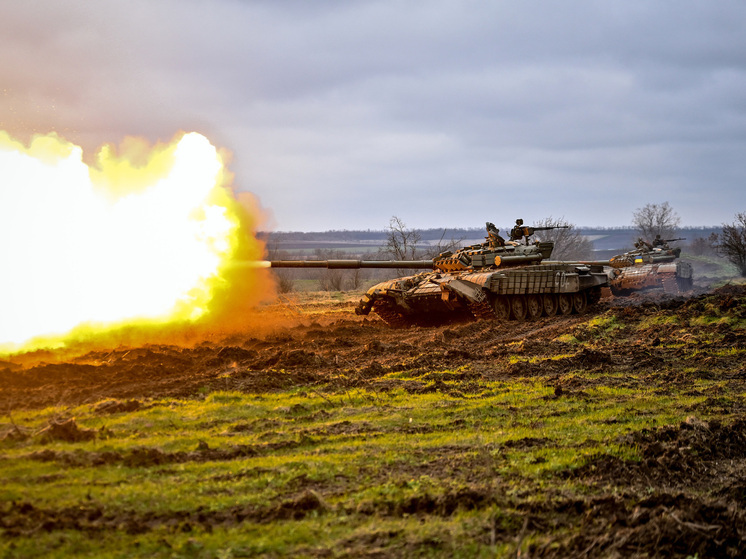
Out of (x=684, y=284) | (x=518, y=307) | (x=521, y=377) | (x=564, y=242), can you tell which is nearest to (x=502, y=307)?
(x=518, y=307)

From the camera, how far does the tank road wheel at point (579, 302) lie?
108 ft

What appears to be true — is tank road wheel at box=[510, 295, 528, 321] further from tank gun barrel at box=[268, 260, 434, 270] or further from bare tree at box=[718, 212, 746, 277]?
bare tree at box=[718, 212, 746, 277]

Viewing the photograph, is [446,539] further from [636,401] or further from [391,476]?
[636,401]

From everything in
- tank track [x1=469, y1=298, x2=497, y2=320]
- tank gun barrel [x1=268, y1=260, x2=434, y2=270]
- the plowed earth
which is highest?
tank gun barrel [x1=268, y1=260, x2=434, y2=270]

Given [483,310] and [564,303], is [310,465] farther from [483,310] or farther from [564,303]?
[564,303]

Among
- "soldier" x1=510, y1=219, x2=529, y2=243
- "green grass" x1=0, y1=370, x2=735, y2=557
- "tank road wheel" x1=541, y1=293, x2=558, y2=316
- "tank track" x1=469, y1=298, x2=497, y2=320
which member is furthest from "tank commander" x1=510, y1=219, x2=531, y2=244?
"green grass" x1=0, y1=370, x2=735, y2=557

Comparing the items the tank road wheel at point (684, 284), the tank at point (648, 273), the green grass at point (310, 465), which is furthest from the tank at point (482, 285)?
the tank road wheel at point (684, 284)

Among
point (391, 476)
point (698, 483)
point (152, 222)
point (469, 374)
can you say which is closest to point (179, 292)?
point (152, 222)

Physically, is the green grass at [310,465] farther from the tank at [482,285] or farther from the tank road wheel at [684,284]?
the tank road wheel at [684,284]

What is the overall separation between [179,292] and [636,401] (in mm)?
14840

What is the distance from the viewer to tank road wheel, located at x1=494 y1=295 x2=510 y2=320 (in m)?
27.8

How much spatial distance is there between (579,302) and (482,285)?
881 cm

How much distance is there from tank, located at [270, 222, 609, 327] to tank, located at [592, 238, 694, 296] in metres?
13.2

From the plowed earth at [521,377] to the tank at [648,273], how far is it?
1598 centimetres
